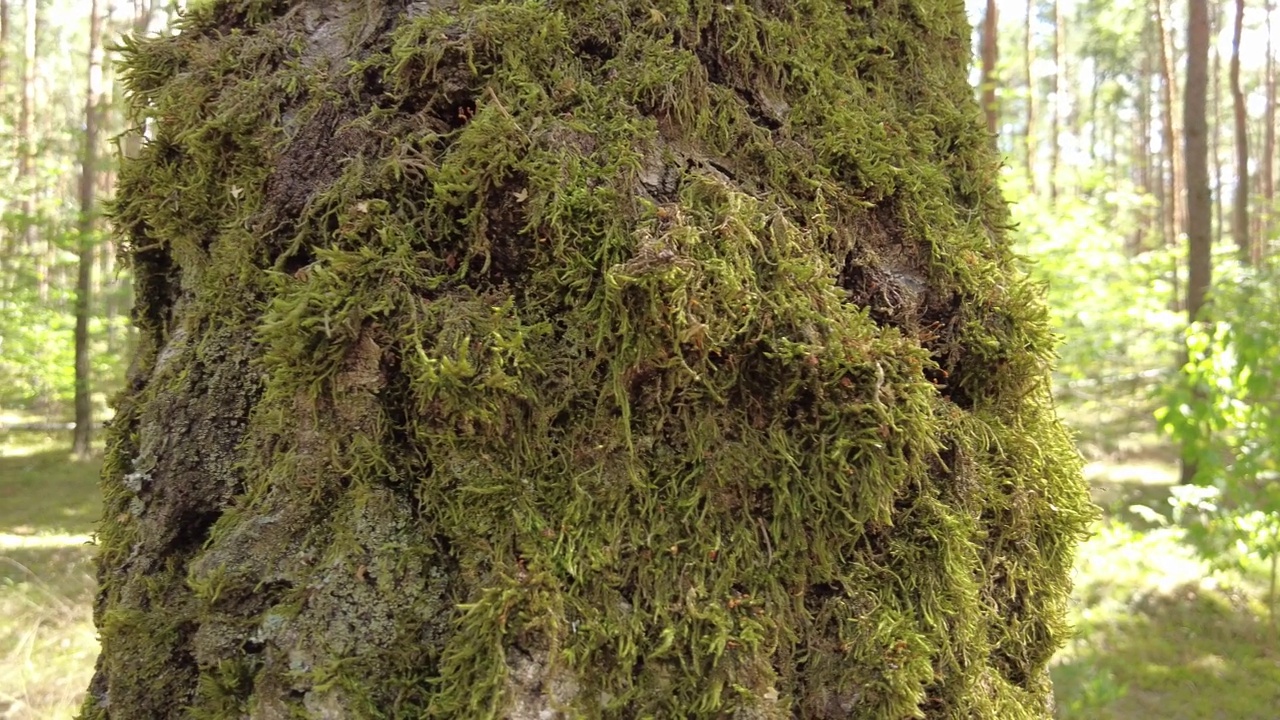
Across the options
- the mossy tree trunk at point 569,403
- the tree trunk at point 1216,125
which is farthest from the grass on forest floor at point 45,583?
the tree trunk at point 1216,125

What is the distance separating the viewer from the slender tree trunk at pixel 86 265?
12.3 meters

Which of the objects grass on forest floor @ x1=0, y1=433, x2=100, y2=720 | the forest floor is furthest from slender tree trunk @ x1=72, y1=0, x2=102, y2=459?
the forest floor

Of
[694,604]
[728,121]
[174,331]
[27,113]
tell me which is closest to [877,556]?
[694,604]

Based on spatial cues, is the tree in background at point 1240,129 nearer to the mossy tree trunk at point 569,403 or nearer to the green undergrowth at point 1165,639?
the green undergrowth at point 1165,639

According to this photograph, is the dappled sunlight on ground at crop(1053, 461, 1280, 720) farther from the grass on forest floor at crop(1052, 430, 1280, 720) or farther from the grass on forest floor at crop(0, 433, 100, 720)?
the grass on forest floor at crop(0, 433, 100, 720)

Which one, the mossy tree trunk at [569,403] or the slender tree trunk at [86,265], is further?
the slender tree trunk at [86,265]

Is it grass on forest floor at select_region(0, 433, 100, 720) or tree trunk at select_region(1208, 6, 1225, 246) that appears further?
tree trunk at select_region(1208, 6, 1225, 246)

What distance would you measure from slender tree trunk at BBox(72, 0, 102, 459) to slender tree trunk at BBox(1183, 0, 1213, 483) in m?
16.8

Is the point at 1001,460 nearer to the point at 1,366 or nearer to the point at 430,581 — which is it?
the point at 430,581

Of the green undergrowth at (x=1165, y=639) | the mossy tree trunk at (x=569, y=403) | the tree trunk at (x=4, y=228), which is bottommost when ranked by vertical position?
the green undergrowth at (x=1165, y=639)

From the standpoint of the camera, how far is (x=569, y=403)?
3.88ft

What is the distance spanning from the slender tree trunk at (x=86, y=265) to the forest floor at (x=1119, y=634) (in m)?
4.20

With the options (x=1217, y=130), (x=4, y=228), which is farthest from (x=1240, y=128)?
(x=4, y=228)

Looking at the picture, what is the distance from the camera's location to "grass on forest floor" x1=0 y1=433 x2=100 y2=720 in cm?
463
